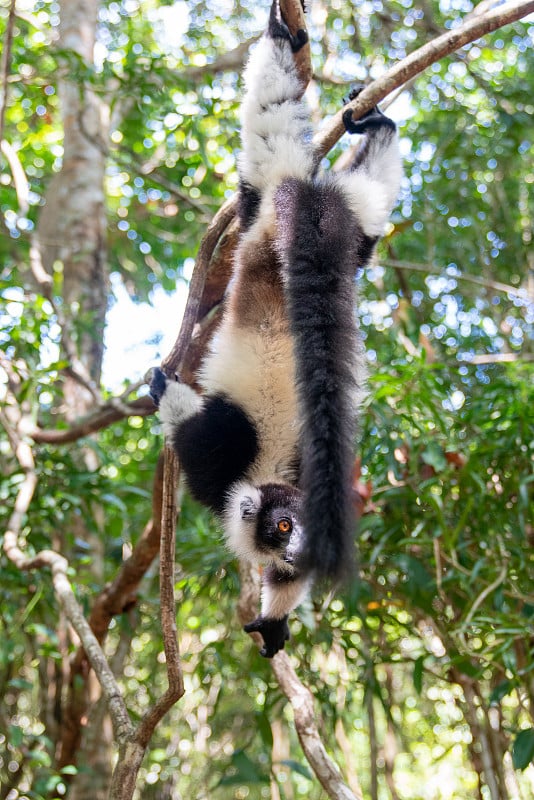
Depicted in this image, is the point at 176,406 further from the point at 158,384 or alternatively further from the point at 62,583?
the point at 62,583

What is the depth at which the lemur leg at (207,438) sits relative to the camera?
10.3 ft

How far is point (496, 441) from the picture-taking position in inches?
153

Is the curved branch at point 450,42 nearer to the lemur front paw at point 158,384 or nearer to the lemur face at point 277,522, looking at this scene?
the lemur front paw at point 158,384

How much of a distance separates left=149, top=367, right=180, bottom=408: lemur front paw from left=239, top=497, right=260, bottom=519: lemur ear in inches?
23.9

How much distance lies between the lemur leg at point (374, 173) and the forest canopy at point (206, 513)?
7.4 inches

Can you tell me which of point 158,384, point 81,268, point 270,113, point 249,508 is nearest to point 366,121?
point 270,113

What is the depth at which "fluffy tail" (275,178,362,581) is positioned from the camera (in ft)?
5.95

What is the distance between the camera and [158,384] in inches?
130

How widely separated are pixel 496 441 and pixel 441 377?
81cm

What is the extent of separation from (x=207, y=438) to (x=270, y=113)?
4.41 ft

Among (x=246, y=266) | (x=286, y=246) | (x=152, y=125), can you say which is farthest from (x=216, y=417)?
(x=152, y=125)

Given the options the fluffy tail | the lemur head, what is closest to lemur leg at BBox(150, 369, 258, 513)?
the lemur head

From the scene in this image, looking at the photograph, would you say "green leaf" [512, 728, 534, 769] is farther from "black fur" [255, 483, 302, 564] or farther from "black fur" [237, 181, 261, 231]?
"black fur" [237, 181, 261, 231]

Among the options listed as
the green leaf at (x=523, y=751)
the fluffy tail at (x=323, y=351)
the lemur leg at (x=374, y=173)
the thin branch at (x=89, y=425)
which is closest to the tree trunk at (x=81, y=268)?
the thin branch at (x=89, y=425)
